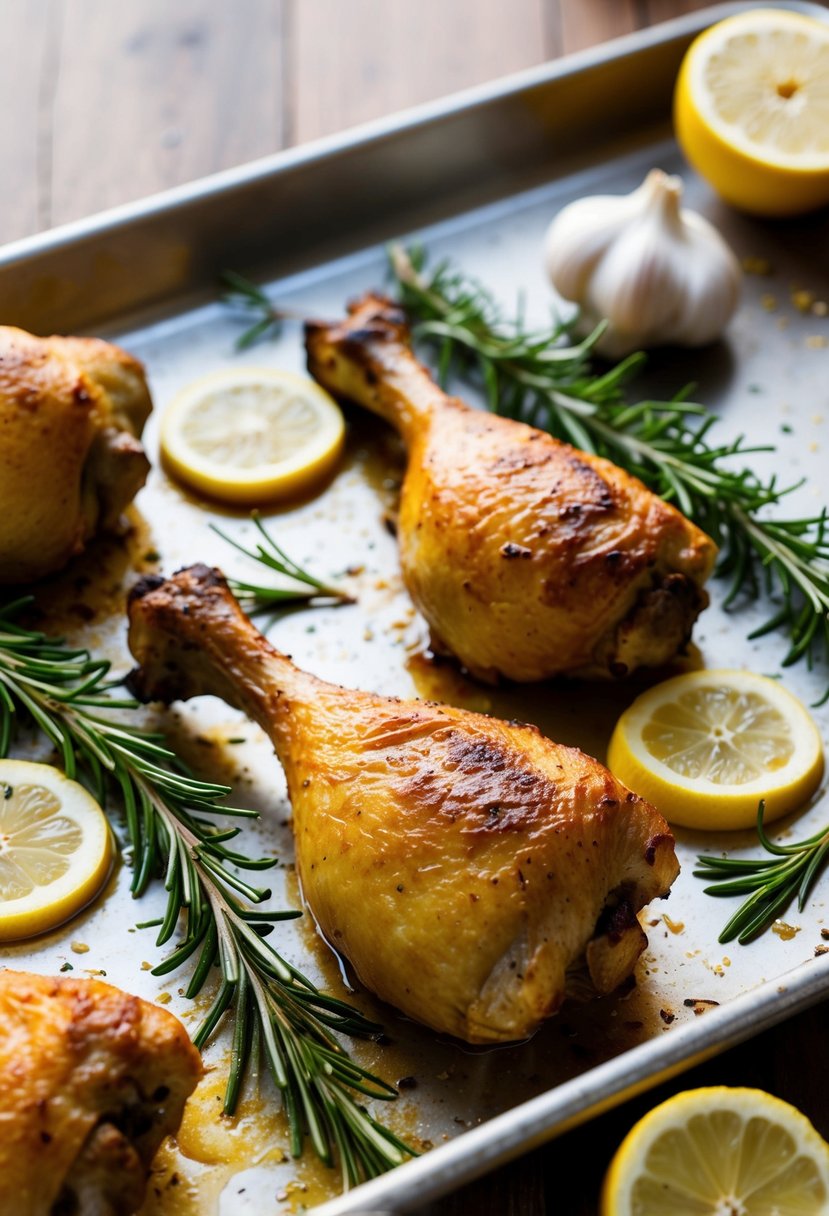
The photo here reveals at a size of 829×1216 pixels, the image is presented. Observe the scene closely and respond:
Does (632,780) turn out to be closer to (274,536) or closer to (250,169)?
(274,536)

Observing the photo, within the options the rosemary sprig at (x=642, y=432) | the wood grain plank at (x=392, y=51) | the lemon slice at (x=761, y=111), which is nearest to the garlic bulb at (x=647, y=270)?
the rosemary sprig at (x=642, y=432)

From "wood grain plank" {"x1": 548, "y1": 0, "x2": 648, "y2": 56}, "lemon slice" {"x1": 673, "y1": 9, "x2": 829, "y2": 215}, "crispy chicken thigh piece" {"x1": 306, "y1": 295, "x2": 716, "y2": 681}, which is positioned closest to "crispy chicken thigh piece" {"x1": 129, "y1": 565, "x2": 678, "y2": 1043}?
"crispy chicken thigh piece" {"x1": 306, "y1": 295, "x2": 716, "y2": 681}

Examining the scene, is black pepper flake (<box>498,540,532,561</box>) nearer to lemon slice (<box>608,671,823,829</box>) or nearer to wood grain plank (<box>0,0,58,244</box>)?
lemon slice (<box>608,671,823,829</box>)

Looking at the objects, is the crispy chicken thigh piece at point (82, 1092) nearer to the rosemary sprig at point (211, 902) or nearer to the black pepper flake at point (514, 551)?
the rosemary sprig at point (211, 902)

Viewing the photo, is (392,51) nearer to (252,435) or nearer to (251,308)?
(251,308)

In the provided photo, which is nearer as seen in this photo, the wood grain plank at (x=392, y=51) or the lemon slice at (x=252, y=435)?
the lemon slice at (x=252, y=435)

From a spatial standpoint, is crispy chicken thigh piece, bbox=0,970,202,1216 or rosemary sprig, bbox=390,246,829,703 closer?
crispy chicken thigh piece, bbox=0,970,202,1216
